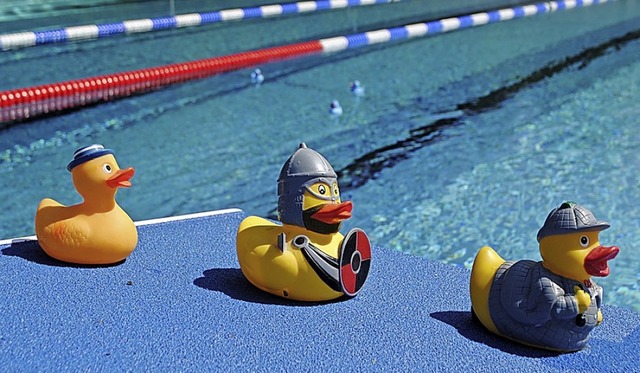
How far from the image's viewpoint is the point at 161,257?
292cm

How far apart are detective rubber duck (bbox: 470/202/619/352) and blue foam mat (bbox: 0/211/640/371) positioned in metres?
0.07

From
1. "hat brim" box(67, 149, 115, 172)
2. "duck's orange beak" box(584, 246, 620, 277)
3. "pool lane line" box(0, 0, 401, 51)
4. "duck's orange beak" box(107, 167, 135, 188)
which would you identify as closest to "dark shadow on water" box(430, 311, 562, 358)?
"duck's orange beak" box(584, 246, 620, 277)

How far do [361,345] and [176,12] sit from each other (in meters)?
8.65

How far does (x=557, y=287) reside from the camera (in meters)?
2.19

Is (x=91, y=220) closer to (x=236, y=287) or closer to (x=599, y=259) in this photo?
(x=236, y=287)

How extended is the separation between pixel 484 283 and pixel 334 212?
463 millimetres

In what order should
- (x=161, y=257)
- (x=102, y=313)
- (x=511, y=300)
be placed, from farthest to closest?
(x=161, y=257), (x=102, y=313), (x=511, y=300)

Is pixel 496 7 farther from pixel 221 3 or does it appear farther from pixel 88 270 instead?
pixel 88 270

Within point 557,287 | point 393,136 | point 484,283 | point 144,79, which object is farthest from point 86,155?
point 144,79

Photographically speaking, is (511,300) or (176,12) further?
(176,12)

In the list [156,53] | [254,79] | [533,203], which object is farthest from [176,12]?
[533,203]

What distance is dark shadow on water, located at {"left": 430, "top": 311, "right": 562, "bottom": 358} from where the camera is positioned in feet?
7.51

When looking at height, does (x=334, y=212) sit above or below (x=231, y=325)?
above

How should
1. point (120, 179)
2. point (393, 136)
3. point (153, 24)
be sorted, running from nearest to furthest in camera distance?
point (120, 179) → point (393, 136) → point (153, 24)
